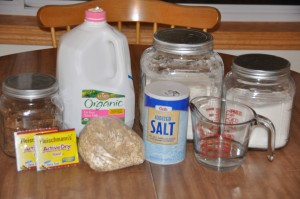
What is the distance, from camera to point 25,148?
87 cm

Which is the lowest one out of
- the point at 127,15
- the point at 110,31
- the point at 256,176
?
the point at 256,176

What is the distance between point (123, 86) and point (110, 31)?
10 centimetres

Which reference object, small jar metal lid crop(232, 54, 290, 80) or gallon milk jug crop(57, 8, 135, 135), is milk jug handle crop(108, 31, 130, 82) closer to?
gallon milk jug crop(57, 8, 135, 135)

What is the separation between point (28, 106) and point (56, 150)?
9 cm

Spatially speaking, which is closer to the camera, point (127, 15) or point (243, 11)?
point (127, 15)

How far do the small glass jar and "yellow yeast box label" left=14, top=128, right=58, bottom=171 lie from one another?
5cm

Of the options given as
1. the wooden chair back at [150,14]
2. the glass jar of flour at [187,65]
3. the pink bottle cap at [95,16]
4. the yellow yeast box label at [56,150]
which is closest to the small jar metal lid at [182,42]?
the glass jar of flour at [187,65]

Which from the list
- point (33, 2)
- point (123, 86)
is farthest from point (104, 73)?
point (33, 2)

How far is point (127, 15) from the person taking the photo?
158 cm

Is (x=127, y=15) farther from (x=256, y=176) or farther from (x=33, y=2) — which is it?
(x=256, y=176)

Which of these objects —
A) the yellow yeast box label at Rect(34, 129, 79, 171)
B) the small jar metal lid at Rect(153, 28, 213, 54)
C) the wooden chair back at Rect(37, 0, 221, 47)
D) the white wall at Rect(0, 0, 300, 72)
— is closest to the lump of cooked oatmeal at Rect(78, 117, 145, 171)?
the yellow yeast box label at Rect(34, 129, 79, 171)

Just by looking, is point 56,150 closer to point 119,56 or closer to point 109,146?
point 109,146

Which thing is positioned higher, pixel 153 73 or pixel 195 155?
pixel 153 73

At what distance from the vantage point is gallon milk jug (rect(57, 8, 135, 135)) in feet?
2.99
